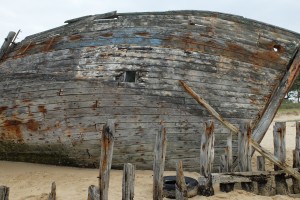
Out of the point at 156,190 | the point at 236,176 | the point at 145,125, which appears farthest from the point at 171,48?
the point at 156,190

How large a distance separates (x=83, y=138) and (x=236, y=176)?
9.98ft

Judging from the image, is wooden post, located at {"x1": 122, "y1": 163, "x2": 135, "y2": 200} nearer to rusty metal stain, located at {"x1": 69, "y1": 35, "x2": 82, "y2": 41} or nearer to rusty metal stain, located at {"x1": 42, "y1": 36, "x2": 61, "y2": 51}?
rusty metal stain, located at {"x1": 69, "y1": 35, "x2": 82, "y2": 41}

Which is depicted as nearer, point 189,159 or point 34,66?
point 189,159

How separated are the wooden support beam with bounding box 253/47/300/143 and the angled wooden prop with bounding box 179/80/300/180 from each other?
3.20 ft

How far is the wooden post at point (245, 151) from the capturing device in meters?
5.85

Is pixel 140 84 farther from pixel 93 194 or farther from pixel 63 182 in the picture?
pixel 93 194

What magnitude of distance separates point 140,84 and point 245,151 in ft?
7.89

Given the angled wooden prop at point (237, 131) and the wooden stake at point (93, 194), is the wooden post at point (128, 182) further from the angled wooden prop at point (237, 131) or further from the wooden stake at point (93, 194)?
the angled wooden prop at point (237, 131)

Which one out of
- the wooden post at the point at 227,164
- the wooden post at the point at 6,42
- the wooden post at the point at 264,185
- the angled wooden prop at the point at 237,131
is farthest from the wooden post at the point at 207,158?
the wooden post at the point at 6,42

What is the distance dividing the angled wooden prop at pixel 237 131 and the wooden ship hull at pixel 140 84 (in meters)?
0.17

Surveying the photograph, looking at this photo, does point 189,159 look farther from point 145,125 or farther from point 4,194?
point 4,194

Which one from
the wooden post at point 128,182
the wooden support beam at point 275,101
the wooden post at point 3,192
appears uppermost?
the wooden support beam at point 275,101

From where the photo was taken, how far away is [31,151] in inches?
287

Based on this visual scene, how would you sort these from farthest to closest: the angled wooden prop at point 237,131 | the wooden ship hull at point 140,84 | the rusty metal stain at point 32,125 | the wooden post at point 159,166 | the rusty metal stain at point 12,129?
the rusty metal stain at point 12,129 → the rusty metal stain at point 32,125 → the wooden ship hull at point 140,84 → the angled wooden prop at point 237,131 → the wooden post at point 159,166
